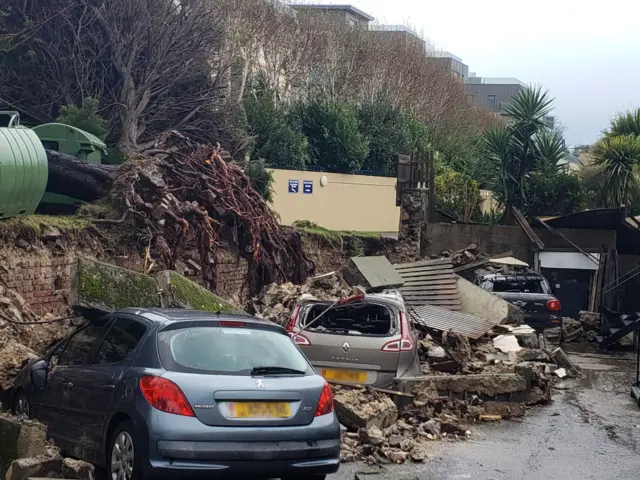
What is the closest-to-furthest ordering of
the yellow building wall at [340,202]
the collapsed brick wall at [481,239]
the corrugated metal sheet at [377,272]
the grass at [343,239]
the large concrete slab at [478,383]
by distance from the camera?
the large concrete slab at [478,383]
the corrugated metal sheet at [377,272]
the collapsed brick wall at [481,239]
the grass at [343,239]
the yellow building wall at [340,202]

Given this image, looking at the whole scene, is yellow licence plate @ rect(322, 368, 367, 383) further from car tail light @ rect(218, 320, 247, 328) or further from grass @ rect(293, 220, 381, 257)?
grass @ rect(293, 220, 381, 257)

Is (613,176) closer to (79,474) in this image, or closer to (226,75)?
(226,75)

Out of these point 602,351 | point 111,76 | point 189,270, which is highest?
point 111,76

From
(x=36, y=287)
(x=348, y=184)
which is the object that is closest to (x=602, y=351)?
(x=36, y=287)

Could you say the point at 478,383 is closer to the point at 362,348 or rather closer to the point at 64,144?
the point at 362,348

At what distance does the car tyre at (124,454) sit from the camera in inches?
251

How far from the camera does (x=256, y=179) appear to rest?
27156 mm

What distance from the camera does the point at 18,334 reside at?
10.8 metres

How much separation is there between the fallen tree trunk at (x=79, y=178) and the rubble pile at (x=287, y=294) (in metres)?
3.93

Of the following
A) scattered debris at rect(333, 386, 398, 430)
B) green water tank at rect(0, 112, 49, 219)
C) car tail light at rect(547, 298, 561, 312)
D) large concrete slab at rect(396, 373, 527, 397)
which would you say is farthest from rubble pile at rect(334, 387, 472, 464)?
car tail light at rect(547, 298, 561, 312)

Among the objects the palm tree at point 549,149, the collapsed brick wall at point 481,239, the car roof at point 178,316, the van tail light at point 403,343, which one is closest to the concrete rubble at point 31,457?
the car roof at point 178,316

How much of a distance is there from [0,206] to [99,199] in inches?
166

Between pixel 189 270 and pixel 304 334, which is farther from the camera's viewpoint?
pixel 189 270

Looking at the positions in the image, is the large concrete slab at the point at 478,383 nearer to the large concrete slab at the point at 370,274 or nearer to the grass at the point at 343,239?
the large concrete slab at the point at 370,274
